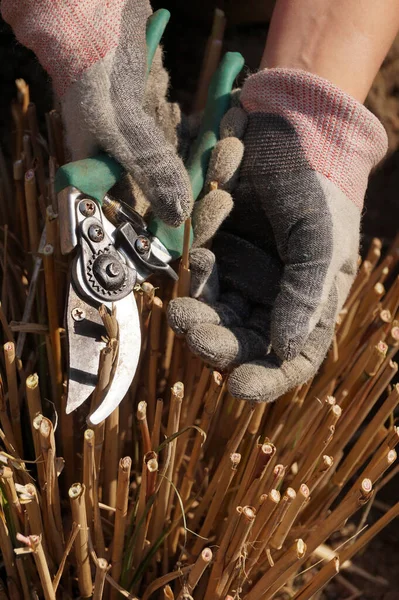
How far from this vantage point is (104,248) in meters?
0.85

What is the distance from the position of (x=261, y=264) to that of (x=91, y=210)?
300 millimetres

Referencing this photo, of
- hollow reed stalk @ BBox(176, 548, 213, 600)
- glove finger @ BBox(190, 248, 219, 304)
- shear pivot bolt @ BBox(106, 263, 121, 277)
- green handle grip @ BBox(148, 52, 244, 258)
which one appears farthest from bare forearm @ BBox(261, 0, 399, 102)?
hollow reed stalk @ BBox(176, 548, 213, 600)

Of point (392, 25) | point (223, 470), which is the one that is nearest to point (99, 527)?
point (223, 470)

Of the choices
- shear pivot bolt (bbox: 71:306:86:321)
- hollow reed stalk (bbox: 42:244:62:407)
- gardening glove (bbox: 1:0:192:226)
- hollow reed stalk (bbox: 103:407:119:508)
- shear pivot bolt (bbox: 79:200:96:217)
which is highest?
gardening glove (bbox: 1:0:192:226)

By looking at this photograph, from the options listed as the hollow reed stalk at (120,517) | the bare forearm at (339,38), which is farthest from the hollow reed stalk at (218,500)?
the bare forearm at (339,38)

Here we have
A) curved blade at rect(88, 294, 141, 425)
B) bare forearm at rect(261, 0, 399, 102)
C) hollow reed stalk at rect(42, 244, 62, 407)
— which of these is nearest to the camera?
curved blade at rect(88, 294, 141, 425)

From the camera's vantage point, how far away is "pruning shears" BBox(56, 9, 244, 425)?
2.61ft

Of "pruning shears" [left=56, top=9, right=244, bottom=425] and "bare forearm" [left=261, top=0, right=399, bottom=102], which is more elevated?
"bare forearm" [left=261, top=0, right=399, bottom=102]

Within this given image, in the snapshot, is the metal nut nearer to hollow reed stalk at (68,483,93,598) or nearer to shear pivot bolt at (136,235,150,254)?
shear pivot bolt at (136,235,150,254)

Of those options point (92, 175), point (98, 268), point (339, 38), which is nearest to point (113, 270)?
point (98, 268)

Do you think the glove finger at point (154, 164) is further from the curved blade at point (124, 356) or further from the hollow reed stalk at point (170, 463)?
the hollow reed stalk at point (170, 463)

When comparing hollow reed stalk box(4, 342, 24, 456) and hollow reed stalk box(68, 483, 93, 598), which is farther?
hollow reed stalk box(4, 342, 24, 456)

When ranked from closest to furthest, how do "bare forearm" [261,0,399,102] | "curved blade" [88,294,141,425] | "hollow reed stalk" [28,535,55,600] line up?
"hollow reed stalk" [28,535,55,600], "curved blade" [88,294,141,425], "bare forearm" [261,0,399,102]

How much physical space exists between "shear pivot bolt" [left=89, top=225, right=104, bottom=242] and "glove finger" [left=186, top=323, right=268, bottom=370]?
17 centimetres
